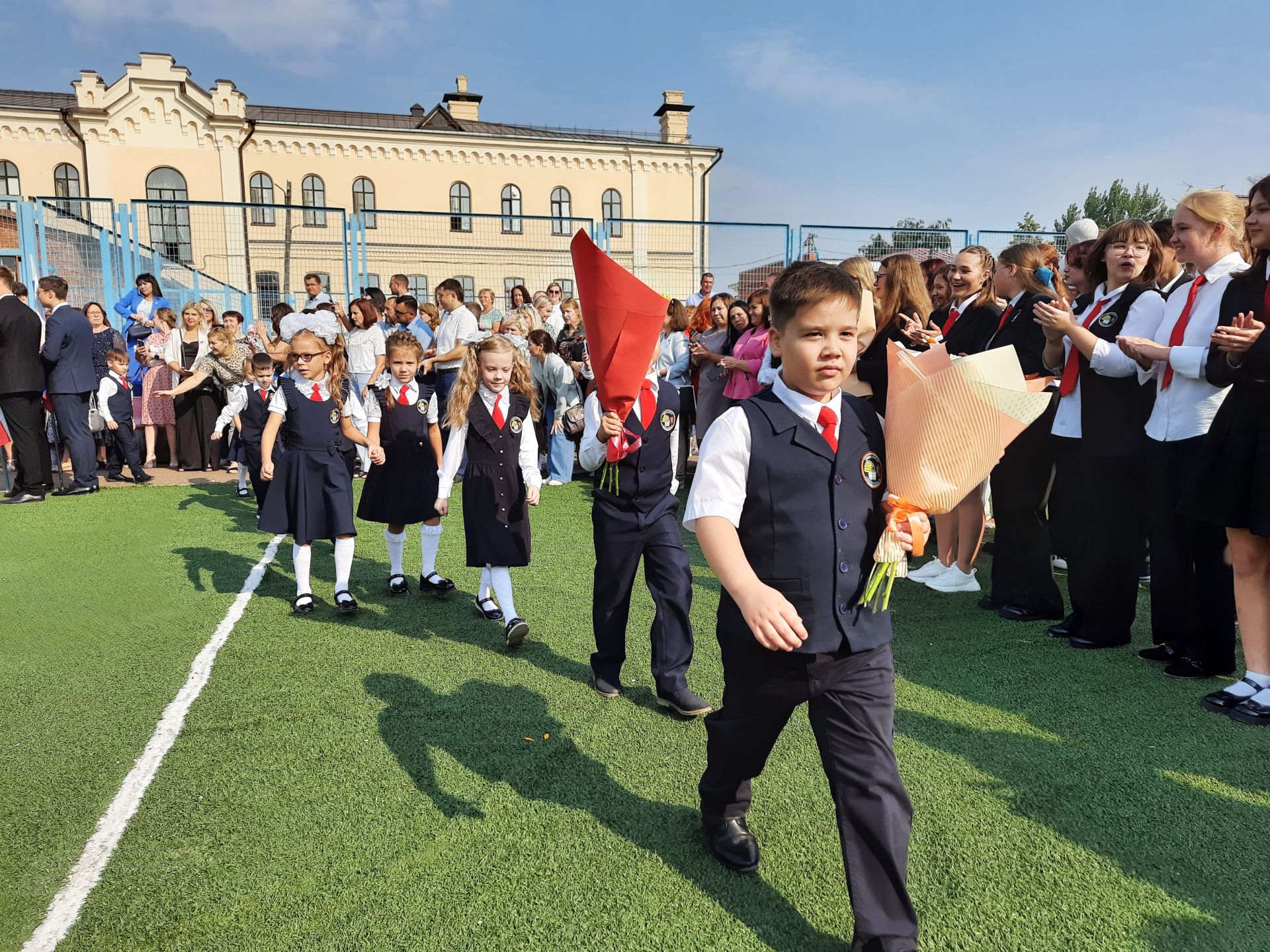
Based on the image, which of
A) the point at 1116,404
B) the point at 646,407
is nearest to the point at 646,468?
the point at 646,407

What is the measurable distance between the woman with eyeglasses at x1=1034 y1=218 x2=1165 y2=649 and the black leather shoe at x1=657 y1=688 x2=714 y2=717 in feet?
7.61

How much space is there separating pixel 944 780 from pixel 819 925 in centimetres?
105

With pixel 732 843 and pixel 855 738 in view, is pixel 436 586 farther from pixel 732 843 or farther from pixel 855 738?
pixel 855 738

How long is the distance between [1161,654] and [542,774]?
3.35m

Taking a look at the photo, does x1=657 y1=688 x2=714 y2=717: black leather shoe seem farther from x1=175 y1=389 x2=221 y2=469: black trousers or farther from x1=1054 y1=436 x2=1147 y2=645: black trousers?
x1=175 y1=389 x2=221 y2=469: black trousers

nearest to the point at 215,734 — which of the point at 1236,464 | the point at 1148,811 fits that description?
the point at 1148,811

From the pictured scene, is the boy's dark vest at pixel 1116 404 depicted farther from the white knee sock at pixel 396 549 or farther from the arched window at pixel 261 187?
the arched window at pixel 261 187

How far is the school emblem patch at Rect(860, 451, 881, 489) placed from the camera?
96.7 inches

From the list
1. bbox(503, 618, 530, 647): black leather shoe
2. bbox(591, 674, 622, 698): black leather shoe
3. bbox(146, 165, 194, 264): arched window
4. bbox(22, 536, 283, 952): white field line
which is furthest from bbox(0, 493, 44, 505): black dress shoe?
bbox(591, 674, 622, 698): black leather shoe

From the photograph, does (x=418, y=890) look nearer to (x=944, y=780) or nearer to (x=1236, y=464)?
(x=944, y=780)

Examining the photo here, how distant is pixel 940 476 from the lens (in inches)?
90.6

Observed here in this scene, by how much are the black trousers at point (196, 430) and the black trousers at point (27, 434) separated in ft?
7.08

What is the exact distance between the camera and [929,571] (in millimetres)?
6379

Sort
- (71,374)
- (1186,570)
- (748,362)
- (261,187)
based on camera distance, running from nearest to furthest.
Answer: (1186,570)
(748,362)
(71,374)
(261,187)
